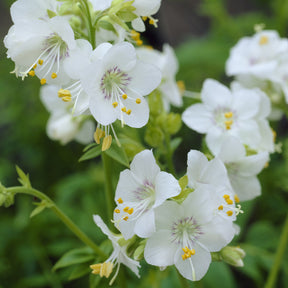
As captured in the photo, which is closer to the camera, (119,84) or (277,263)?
(119,84)

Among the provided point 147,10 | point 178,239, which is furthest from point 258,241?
point 147,10

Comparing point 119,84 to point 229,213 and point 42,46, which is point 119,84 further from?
point 229,213

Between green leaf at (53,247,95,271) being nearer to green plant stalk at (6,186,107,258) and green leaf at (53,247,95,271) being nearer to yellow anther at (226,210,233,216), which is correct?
green plant stalk at (6,186,107,258)

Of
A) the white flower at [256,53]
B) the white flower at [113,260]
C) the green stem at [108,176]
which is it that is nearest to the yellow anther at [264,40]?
the white flower at [256,53]

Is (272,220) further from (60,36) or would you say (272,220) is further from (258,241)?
(60,36)

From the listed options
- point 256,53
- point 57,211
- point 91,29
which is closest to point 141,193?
point 57,211

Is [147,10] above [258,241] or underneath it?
above

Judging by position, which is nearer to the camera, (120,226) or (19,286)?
(120,226)

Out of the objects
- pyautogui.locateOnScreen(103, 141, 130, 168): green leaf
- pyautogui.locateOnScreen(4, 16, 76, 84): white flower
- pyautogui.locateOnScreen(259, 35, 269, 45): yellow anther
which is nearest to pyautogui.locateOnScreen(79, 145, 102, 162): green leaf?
pyautogui.locateOnScreen(103, 141, 130, 168): green leaf
